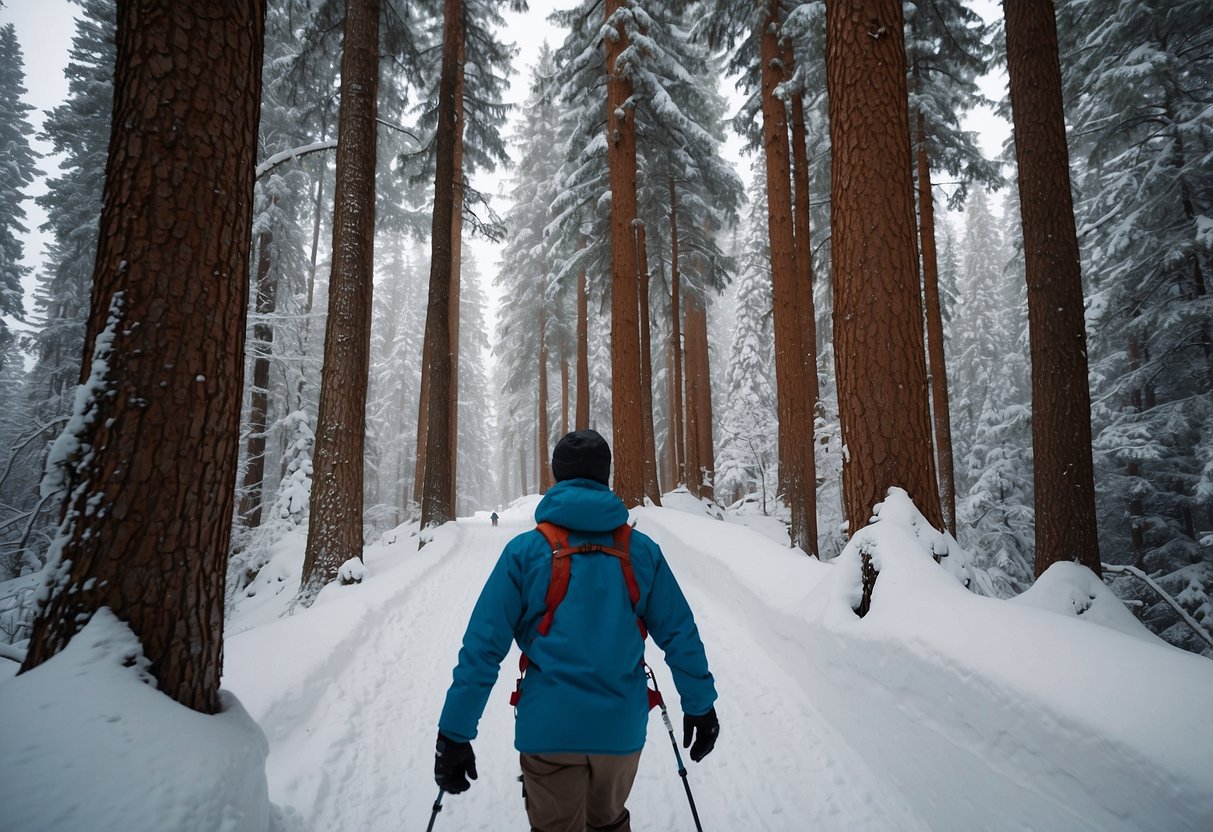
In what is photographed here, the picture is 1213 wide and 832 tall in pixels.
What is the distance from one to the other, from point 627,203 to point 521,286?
1682cm

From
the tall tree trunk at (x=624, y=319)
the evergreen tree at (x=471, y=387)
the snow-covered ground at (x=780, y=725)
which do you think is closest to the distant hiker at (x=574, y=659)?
the snow-covered ground at (x=780, y=725)

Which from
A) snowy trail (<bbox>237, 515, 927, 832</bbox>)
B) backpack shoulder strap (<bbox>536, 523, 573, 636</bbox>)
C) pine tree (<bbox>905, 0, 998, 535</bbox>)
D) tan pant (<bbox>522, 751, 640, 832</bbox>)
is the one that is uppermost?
pine tree (<bbox>905, 0, 998, 535</bbox>)

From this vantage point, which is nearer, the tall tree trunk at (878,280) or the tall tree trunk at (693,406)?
the tall tree trunk at (878,280)

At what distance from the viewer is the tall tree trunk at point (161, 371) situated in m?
2.04

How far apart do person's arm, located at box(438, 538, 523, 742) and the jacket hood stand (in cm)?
23

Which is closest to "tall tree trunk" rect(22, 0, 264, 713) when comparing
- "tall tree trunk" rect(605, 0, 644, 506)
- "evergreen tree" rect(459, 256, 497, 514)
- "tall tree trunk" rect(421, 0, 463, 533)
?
"tall tree trunk" rect(605, 0, 644, 506)

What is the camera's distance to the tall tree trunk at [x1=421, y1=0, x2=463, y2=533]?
462 inches

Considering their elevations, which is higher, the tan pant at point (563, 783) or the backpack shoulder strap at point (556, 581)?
the backpack shoulder strap at point (556, 581)

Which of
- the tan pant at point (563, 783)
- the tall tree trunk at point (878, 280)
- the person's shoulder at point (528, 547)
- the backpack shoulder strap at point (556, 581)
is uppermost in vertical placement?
the tall tree trunk at point (878, 280)

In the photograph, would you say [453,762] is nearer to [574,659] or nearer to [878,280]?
[574,659]

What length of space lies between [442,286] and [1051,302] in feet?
37.2

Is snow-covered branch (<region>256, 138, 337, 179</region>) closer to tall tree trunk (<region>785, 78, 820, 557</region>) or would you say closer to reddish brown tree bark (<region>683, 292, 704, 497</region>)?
tall tree trunk (<region>785, 78, 820, 557</region>)

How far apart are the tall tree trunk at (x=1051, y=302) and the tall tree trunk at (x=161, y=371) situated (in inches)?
290

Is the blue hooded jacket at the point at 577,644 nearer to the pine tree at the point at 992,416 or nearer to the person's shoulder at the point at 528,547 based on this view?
the person's shoulder at the point at 528,547
